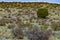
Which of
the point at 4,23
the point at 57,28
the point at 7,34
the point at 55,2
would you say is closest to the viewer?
the point at 7,34

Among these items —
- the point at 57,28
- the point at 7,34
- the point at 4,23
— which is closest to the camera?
the point at 7,34

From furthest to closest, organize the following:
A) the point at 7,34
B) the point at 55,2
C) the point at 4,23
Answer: the point at 55,2 < the point at 4,23 < the point at 7,34

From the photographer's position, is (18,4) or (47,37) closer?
(47,37)

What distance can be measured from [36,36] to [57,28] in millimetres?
2400

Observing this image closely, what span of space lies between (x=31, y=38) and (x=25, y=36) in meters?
0.48

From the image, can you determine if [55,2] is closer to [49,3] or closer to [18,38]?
[49,3]

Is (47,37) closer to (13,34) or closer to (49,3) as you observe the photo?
(13,34)

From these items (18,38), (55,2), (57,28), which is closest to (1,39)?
(18,38)

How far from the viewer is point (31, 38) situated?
6703 mm

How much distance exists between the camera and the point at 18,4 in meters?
22.1

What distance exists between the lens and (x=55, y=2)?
2114 cm

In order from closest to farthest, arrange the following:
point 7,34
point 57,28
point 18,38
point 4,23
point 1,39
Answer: point 1,39
point 18,38
point 7,34
point 57,28
point 4,23

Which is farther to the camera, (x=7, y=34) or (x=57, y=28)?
A: (x=57, y=28)

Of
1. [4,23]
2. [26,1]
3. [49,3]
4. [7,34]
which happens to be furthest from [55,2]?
[7,34]
